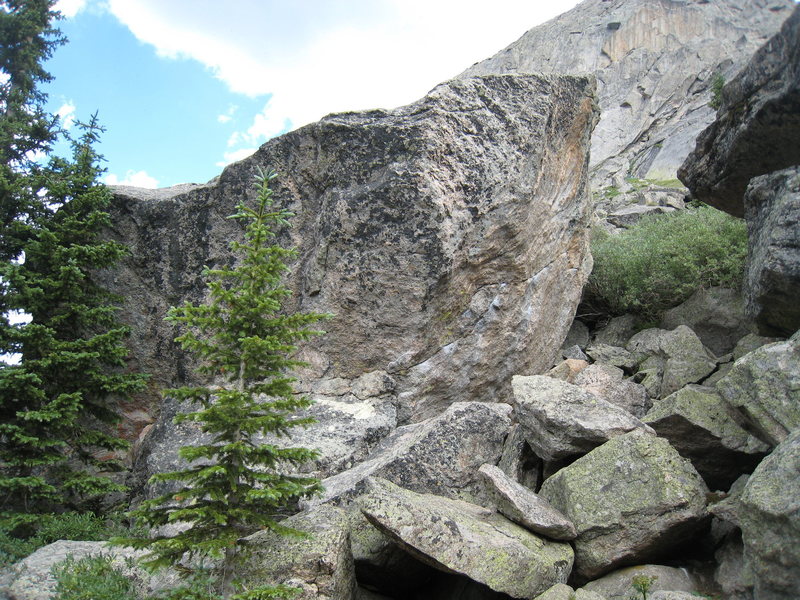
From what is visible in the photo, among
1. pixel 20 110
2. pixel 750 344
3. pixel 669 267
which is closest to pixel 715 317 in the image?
pixel 669 267

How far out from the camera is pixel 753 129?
9414 millimetres

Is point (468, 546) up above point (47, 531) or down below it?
below

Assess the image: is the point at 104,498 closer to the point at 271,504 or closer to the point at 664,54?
the point at 271,504

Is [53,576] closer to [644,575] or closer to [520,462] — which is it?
[520,462]

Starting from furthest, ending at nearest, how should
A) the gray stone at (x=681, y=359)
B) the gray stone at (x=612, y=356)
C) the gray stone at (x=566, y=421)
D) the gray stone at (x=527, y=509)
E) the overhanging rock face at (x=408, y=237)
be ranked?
the gray stone at (x=612, y=356) < the overhanging rock face at (x=408, y=237) < the gray stone at (x=681, y=359) < the gray stone at (x=566, y=421) < the gray stone at (x=527, y=509)

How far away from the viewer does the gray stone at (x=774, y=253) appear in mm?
8398

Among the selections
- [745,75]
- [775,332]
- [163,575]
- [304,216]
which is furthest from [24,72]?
[775,332]

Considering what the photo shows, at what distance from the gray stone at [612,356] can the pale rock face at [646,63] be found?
151 ft

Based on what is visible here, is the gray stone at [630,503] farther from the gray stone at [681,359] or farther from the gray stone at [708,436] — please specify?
the gray stone at [681,359]

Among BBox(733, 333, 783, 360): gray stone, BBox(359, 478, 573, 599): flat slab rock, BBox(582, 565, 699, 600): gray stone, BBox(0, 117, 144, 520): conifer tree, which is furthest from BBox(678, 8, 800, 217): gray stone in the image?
BBox(0, 117, 144, 520): conifer tree

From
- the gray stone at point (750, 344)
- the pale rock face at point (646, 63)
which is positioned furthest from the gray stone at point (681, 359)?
the pale rock face at point (646, 63)

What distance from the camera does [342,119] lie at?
1135 centimetres

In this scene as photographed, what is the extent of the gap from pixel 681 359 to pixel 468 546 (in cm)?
640

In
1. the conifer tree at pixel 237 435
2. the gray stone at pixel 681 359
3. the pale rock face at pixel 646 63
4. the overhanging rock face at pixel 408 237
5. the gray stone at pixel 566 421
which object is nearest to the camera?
the conifer tree at pixel 237 435
